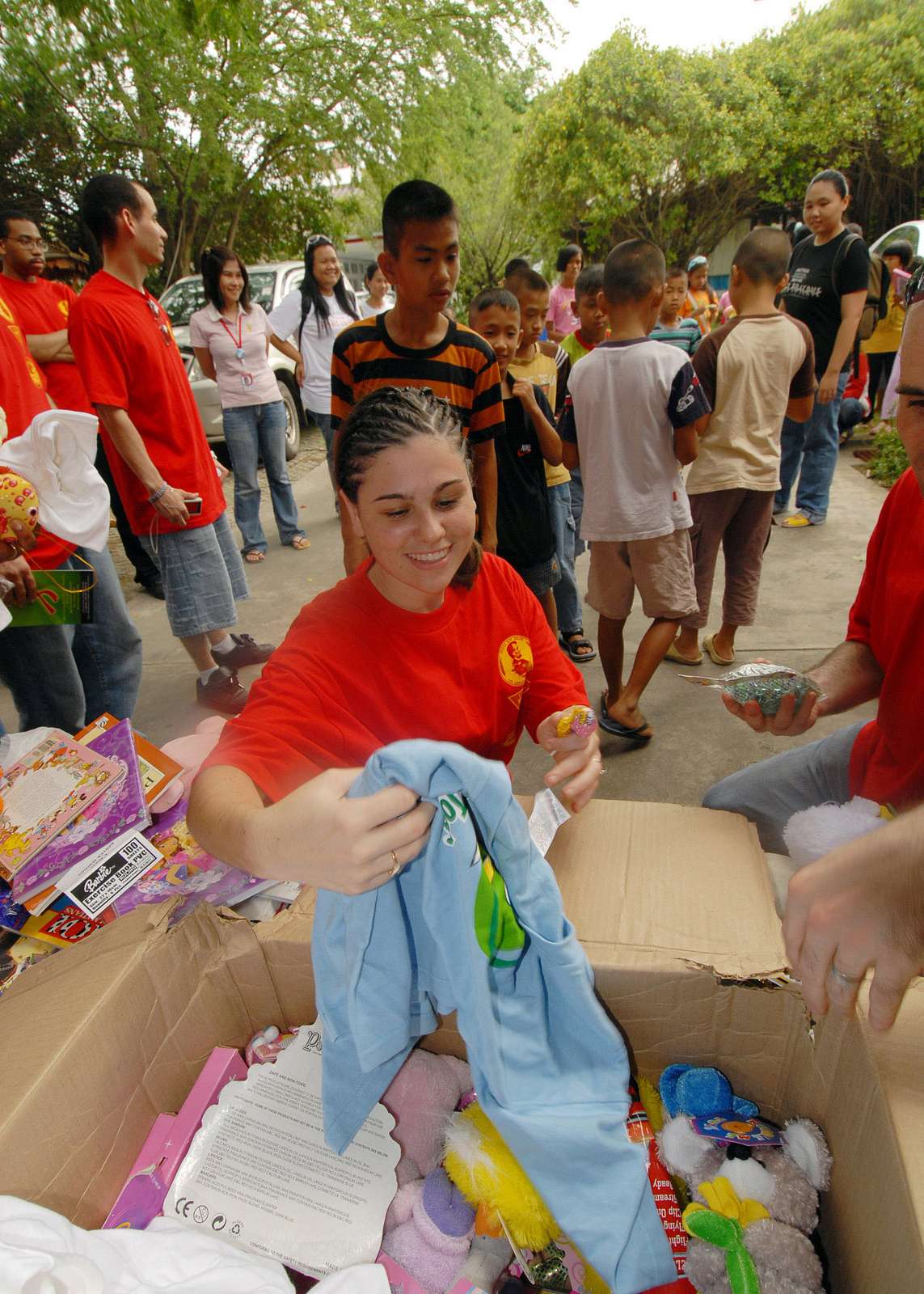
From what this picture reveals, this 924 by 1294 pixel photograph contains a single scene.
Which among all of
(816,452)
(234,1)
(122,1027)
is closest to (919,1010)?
(122,1027)

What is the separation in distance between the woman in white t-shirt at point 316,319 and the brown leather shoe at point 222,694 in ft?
7.68

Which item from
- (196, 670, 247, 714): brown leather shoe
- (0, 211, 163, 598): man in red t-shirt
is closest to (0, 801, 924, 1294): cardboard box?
(196, 670, 247, 714): brown leather shoe

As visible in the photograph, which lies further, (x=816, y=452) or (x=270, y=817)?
(x=816, y=452)

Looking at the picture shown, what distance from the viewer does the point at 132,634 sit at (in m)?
2.56

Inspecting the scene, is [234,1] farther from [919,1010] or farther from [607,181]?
[919,1010]

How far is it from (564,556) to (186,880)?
2517mm

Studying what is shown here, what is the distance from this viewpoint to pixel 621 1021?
3.49 feet

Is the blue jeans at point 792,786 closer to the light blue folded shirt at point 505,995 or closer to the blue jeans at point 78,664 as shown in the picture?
the light blue folded shirt at point 505,995

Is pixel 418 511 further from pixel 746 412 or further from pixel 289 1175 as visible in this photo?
pixel 746 412

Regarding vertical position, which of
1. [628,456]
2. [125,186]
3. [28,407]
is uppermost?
[125,186]

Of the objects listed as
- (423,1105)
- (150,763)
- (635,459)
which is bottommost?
(423,1105)

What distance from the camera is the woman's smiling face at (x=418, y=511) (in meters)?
1.25

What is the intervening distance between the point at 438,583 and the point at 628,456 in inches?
66.4

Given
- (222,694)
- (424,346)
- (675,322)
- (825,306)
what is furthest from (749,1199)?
(675,322)
